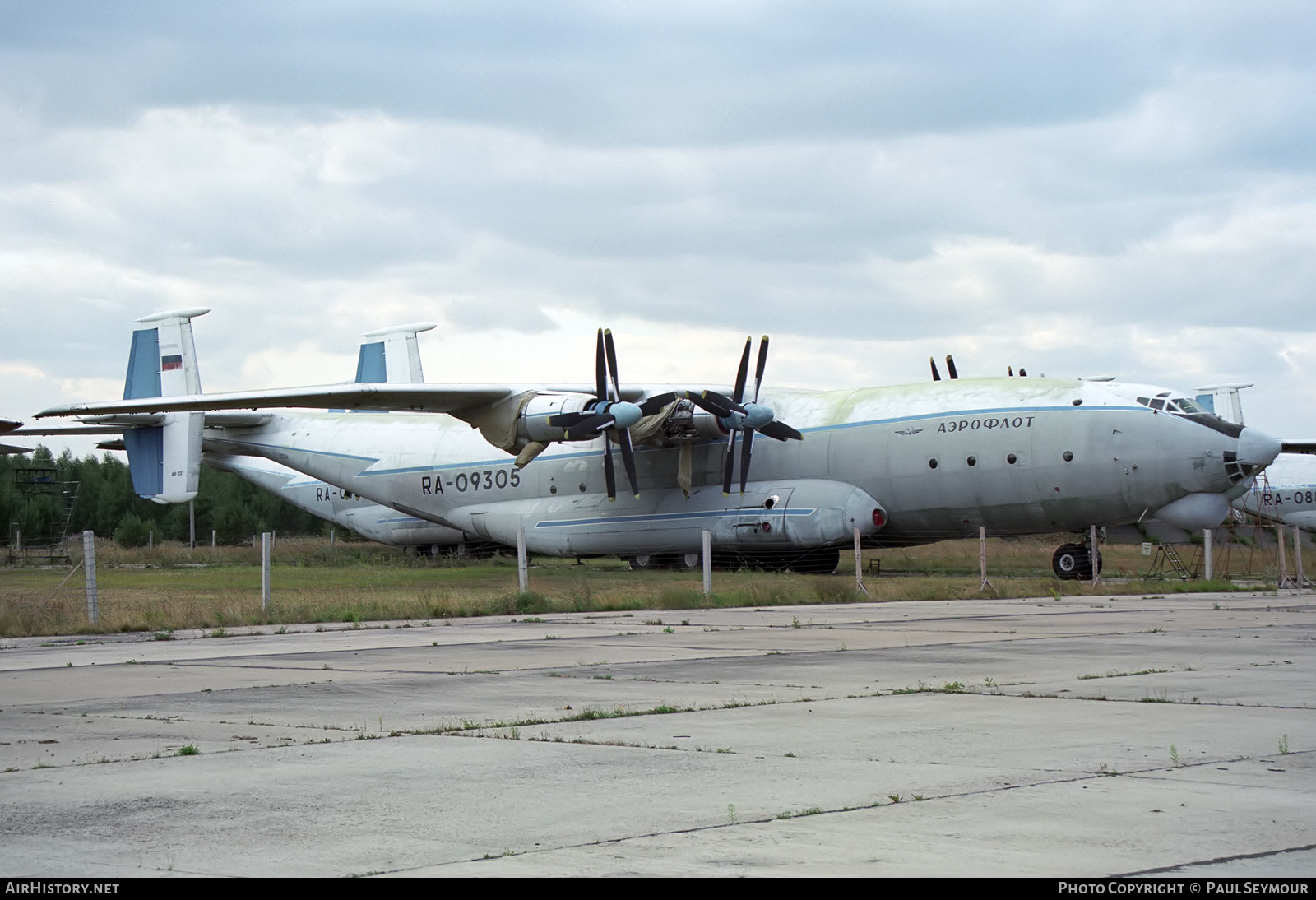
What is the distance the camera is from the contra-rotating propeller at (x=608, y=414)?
1262 inches

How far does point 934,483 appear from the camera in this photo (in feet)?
101

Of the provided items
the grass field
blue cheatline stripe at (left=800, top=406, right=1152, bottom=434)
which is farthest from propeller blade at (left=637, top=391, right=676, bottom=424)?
the grass field

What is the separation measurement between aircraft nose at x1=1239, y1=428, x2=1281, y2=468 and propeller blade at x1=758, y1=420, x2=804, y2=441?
9745mm

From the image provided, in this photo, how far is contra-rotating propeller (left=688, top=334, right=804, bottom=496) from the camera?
106 ft

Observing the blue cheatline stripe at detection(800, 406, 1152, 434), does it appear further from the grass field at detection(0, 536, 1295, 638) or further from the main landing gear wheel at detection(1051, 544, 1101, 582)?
the grass field at detection(0, 536, 1295, 638)

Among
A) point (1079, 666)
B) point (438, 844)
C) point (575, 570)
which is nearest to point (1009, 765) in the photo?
point (438, 844)

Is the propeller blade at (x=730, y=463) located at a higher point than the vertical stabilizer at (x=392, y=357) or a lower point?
lower

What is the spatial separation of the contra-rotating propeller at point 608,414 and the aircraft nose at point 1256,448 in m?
12.8

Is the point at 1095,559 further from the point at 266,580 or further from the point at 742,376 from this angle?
the point at 266,580

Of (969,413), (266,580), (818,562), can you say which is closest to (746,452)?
(818,562)

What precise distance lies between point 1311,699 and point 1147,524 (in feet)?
74.2

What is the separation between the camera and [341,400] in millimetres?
32938

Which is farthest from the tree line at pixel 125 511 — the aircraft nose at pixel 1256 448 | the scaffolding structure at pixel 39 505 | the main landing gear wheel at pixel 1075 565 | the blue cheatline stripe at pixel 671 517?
the aircraft nose at pixel 1256 448

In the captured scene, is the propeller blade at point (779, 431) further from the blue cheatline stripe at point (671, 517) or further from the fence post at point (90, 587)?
the fence post at point (90, 587)
